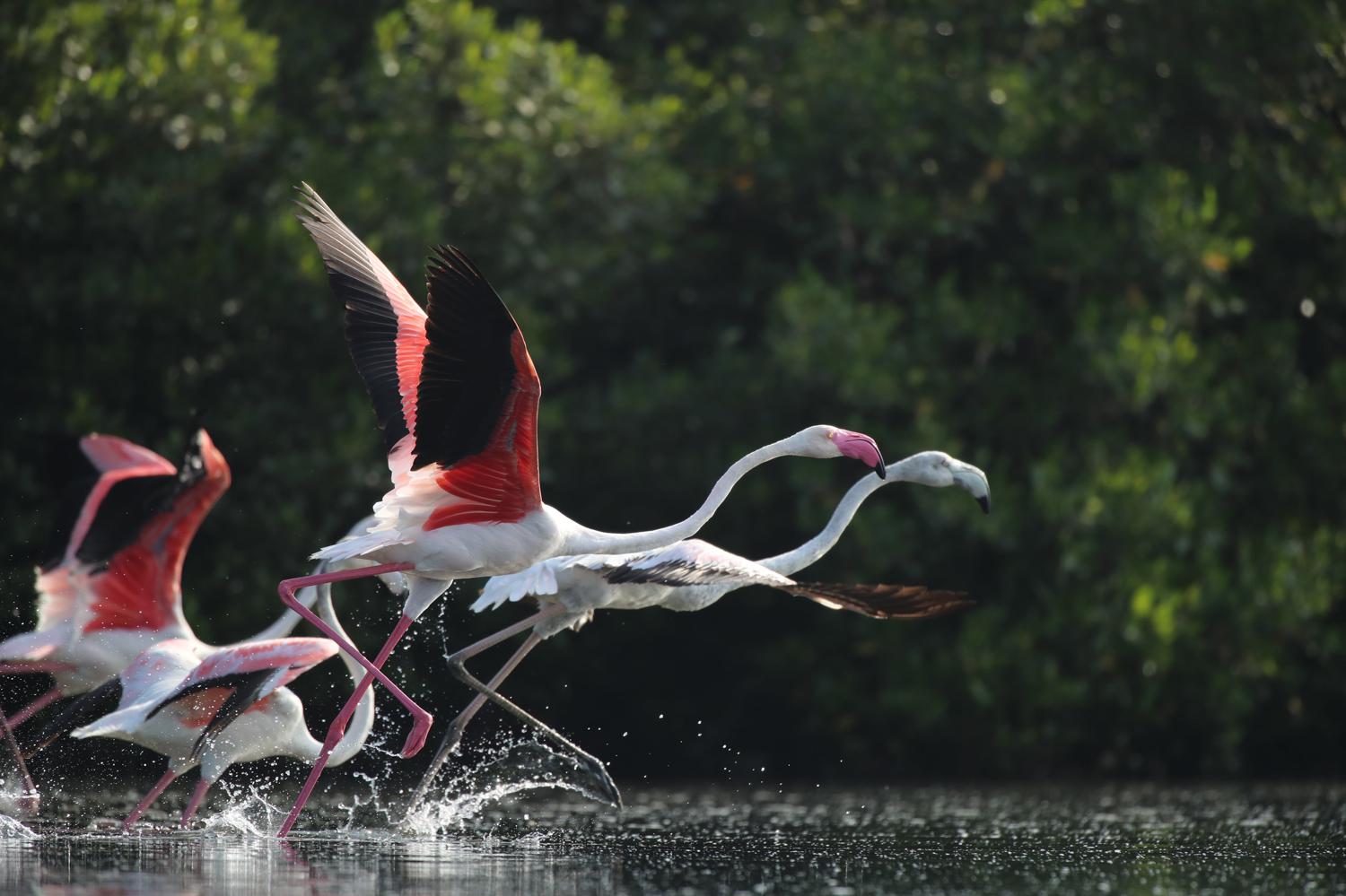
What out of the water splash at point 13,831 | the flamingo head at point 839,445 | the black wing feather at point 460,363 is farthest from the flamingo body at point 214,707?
the flamingo head at point 839,445

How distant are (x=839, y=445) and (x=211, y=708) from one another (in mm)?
3385

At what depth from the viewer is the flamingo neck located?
362 inches

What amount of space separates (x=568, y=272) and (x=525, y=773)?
4.07 metres

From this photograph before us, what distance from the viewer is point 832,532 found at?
30.7 ft

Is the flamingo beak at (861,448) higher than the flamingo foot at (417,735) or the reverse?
higher

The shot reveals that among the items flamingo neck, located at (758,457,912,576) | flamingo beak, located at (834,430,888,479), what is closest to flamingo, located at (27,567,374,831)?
flamingo neck, located at (758,457,912,576)

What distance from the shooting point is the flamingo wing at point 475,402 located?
23.2ft

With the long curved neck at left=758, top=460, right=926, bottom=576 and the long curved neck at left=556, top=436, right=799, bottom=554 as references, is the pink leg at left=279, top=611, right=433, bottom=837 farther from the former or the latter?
the long curved neck at left=758, top=460, right=926, bottom=576

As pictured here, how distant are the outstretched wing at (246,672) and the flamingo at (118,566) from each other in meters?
1.67

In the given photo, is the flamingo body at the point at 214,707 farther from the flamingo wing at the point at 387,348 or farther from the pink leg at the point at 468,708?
the flamingo wing at the point at 387,348

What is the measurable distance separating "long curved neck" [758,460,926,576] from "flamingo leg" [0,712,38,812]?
3.95m

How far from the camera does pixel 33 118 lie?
12.1 meters

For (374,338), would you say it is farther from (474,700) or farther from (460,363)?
(474,700)

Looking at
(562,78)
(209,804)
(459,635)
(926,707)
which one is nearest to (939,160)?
(562,78)
